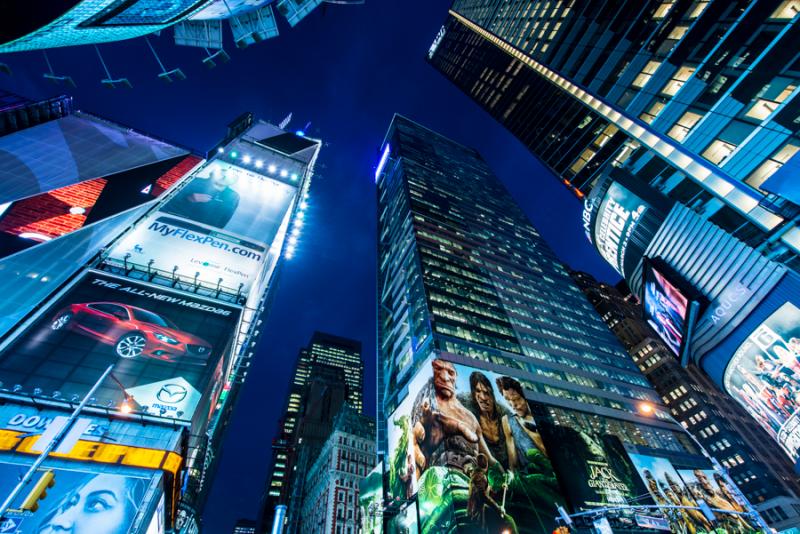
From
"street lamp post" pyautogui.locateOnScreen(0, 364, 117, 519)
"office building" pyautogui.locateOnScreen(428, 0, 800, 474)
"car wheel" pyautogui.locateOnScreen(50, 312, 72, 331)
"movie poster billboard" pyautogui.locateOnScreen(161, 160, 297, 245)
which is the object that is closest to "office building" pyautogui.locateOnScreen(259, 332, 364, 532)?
"movie poster billboard" pyautogui.locateOnScreen(161, 160, 297, 245)

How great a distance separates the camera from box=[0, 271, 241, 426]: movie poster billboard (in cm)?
1631

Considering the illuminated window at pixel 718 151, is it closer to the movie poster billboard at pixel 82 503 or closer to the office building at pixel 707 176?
the office building at pixel 707 176

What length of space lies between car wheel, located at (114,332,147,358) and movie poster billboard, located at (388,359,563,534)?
24.3 metres

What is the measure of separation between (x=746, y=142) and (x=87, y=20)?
42628 mm

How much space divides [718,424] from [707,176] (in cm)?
7484

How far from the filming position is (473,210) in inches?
3091

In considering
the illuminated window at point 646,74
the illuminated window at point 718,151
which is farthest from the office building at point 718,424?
the illuminated window at point 646,74

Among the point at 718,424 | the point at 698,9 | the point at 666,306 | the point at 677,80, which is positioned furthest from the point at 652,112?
the point at 718,424

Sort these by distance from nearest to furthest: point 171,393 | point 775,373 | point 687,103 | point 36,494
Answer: point 36,494
point 171,393
point 775,373
point 687,103

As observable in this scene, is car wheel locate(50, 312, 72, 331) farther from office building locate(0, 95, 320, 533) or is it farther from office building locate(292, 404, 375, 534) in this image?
A: office building locate(292, 404, 375, 534)

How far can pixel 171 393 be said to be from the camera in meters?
17.8

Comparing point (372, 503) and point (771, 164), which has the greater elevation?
point (771, 164)

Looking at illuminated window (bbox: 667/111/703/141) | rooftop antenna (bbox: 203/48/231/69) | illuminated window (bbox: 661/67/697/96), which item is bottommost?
rooftop antenna (bbox: 203/48/231/69)

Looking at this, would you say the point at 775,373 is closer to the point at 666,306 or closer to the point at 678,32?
the point at 666,306
